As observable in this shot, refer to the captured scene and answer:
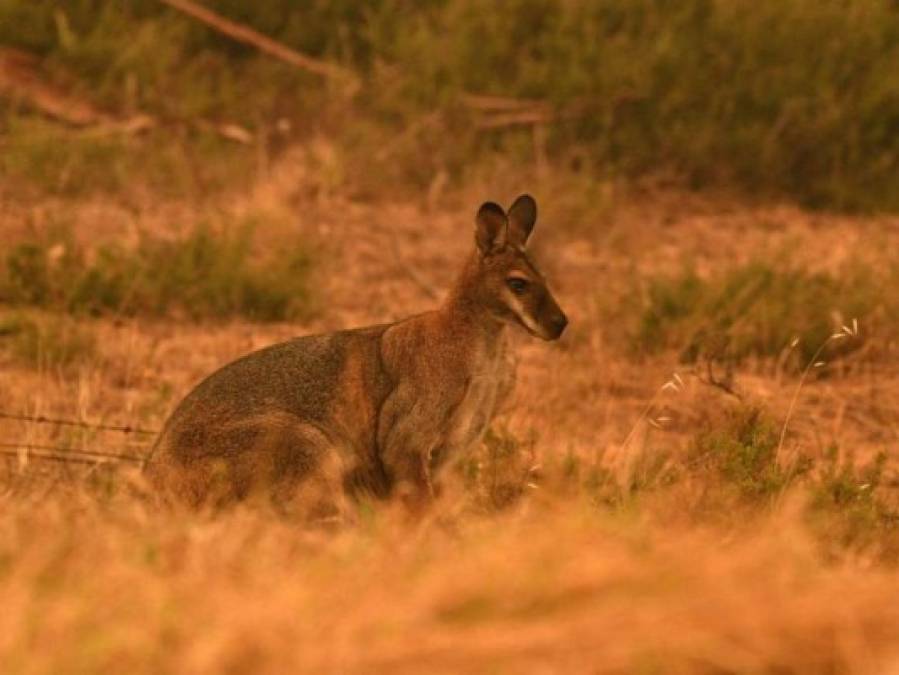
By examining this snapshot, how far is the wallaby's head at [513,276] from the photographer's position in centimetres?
639

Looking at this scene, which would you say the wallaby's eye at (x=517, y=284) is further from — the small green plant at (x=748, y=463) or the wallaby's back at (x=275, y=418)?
the small green plant at (x=748, y=463)

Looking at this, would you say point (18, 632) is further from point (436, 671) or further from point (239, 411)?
point (239, 411)

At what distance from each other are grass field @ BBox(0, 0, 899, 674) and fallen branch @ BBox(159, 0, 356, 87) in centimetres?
17

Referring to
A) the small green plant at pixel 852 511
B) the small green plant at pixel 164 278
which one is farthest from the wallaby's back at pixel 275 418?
the small green plant at pixel 164 278

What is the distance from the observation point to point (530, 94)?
40.9ft

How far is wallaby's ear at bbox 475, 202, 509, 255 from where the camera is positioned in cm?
651

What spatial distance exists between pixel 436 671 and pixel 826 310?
609 centimetres

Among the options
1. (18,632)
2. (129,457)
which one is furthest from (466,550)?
(129,457)

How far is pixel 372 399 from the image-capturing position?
6262mm

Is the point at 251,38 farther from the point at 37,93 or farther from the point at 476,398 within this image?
the point at 476,398

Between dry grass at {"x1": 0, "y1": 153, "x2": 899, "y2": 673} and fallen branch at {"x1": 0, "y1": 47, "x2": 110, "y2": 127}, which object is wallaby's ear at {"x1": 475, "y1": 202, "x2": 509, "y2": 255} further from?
fallen branch at {"x1": 0, "y1": 47, "x2": 110, "y2": 127}

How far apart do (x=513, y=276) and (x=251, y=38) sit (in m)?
6.83

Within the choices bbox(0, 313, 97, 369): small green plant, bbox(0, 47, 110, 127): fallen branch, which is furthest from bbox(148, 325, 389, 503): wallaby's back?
bbox(0, 47, 110, 127): fallen branch

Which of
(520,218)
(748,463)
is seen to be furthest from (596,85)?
(748,463)
